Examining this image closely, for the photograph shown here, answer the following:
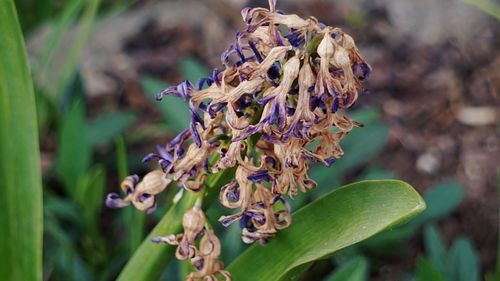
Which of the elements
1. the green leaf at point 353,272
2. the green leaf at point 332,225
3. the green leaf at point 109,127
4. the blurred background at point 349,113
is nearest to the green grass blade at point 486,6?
the blurred background at point 349,113

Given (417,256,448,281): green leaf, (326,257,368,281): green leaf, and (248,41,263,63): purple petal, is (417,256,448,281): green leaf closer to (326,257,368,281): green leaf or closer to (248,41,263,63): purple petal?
A: (326,257,368,281): green leaf

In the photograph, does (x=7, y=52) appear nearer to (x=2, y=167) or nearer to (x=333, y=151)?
(x=2, y=167)

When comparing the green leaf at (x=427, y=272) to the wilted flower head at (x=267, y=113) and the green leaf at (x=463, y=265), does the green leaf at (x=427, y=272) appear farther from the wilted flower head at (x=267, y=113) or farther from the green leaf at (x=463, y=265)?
the wilted flower head at (x=267, y=113)

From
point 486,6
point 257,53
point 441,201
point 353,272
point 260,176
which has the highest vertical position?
point 257,53

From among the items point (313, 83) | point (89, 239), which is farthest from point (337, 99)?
point (89, 239)

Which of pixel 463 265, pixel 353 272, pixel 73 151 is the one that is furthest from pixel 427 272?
pixel 73 151

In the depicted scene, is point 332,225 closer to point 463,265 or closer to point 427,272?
point 427,272
